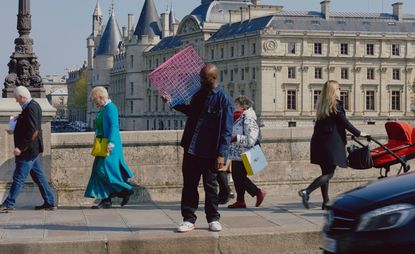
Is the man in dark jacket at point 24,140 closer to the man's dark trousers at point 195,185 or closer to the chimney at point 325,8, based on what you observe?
the man's dark trousers at point 195,185

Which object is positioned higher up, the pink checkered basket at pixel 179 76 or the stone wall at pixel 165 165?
the pink checkered basket at pixel 179 76

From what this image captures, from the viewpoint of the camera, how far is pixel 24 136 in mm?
10734

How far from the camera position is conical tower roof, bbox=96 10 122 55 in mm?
163225

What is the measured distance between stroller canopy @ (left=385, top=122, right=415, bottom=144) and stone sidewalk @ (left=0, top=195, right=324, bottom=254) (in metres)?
1.57

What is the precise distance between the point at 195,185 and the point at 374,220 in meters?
3.14

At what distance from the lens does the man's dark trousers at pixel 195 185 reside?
9031mm

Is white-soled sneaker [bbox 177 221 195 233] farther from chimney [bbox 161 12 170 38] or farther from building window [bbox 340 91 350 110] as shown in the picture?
chimney [bbox 161 12 170 38]

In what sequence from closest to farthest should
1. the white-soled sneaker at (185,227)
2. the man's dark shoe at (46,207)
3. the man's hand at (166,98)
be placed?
the white-soled sneaker at (185,227), the man's hand at (166,98), the man's dark shoe at (46,207)

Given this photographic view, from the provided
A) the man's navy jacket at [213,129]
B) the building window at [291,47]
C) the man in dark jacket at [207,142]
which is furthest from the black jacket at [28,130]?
the building window at [291,47]

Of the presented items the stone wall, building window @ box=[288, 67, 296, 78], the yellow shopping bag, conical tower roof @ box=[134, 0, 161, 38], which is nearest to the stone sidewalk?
the yellow shopping bag

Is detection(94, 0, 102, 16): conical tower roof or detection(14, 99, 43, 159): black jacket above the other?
detection(94, 0, 102, 16): conical tower roof

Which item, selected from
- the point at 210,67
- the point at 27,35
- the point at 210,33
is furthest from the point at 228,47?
the point at 210,67

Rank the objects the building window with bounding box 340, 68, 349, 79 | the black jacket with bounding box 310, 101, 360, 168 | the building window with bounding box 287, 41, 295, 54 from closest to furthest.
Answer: the black jacket with bounding box 310, 101, 360, 168, the building window with bounding box 287, 41, 295, 54, the building window with bounding box 340, 68, 349, 79

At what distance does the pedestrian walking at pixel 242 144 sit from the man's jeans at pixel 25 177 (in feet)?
7.98
